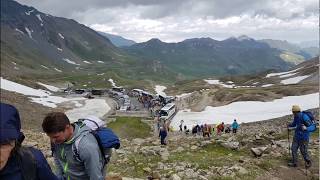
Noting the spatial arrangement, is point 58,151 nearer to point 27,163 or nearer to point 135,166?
point 27,163

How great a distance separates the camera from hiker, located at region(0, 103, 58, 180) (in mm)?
4645

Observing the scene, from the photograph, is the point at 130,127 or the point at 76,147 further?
the point at 130,127

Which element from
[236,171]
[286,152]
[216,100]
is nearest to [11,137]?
[236,171]

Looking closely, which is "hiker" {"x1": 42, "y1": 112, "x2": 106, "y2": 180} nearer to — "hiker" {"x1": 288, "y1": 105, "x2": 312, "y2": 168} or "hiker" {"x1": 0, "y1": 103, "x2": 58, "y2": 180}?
"hiker" {"x1": 0, "y1": 103, "x2": 58, "y2": 180}

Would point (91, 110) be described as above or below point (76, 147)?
above

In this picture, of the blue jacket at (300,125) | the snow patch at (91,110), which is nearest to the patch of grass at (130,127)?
the snow patch at (91,110)

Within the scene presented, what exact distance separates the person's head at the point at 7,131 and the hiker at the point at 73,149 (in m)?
1.86

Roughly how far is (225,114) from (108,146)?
216 feet

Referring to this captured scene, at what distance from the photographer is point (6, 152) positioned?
4727mm

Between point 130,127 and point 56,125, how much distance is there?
61.3 metres

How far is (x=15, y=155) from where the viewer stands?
4.96m

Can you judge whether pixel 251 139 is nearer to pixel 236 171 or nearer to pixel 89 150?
pixel 236 171

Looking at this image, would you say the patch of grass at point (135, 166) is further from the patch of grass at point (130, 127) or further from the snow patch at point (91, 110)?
the snow patch at point (91, 110)

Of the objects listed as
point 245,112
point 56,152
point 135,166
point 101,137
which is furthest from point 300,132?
point 245,112
